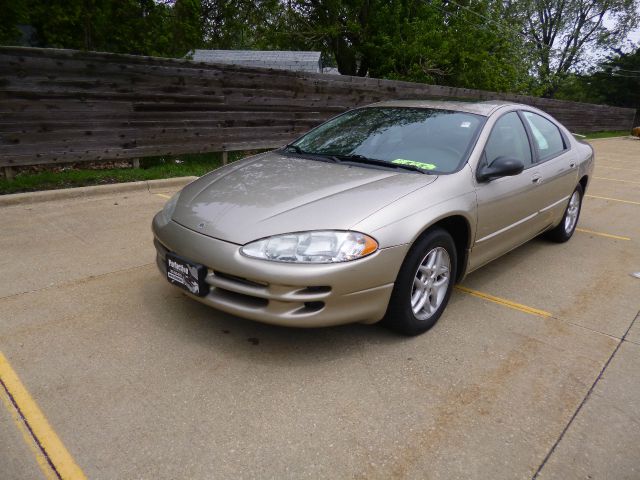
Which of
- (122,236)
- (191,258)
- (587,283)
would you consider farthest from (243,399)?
(587,283)

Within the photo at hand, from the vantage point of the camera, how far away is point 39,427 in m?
2.10

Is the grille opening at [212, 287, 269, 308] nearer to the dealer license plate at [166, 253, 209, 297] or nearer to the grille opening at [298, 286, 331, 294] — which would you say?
the dealer license plate at [166, 253, 209, 297]

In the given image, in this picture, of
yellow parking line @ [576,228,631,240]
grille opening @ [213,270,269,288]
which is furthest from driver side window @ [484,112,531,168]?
yellow parking line @ [576,228,631,240]

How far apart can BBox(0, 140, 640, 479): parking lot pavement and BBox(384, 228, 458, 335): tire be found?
0.42 feet

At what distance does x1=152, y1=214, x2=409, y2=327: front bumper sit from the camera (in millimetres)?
2451

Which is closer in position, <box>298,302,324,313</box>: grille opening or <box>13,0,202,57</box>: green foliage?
<box>298,302,324,313</box>: grille opening

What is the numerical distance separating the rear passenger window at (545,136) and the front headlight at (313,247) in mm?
2543

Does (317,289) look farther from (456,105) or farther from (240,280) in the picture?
(456,105)

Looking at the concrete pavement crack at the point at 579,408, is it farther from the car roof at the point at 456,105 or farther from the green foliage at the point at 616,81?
the green foliage at the point at 616,81

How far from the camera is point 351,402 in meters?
2.37

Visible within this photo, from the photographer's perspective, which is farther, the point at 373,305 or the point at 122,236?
the point at 122,236

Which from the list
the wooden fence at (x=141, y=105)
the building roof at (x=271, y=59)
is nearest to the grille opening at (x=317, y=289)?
the wooden fence at (x=141, y=105)

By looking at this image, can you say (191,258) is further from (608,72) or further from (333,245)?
(608,72)

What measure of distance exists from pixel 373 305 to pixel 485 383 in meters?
0.73
